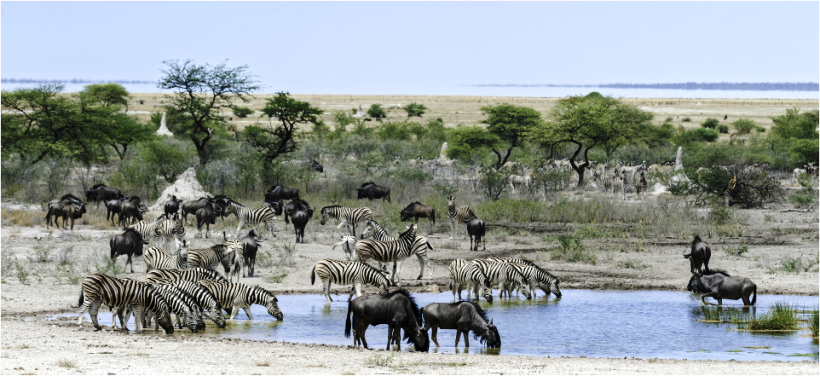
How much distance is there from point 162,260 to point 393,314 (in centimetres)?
635

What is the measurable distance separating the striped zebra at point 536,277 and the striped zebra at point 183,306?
5.64m

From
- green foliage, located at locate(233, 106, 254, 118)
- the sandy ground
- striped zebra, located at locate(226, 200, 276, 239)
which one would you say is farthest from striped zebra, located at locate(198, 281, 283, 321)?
green foliage, located at locate(233, 106, 254, 118)

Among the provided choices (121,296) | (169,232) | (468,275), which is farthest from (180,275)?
(169,232)

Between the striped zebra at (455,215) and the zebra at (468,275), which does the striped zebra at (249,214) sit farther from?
the zebra at (468,275)

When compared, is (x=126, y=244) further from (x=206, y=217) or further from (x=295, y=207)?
(x=295, y=207)

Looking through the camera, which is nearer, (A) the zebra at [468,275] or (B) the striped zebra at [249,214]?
(A) the zebra at [468,275]

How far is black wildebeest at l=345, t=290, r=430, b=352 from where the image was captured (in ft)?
36.7

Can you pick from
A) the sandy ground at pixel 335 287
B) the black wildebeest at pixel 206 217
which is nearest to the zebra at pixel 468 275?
the sandy ground at pixel 335 287

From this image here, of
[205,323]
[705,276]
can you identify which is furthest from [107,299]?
[705,276]

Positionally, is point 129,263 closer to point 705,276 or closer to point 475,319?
point 475,319

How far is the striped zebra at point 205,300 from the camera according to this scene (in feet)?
41.5

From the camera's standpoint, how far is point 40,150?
36.2 m

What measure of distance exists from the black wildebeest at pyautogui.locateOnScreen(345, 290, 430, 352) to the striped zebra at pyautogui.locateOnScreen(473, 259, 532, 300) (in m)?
3.96

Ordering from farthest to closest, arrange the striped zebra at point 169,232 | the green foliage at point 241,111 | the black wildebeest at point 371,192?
the green foliage at point 241,111, the black wildebeest at point 371,192, the striped zebra at point 169,232
